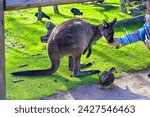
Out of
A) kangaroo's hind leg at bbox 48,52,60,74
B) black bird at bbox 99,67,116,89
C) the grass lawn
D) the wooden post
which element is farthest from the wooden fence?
kangaroo's hind leg at bbox 48,52,60,74

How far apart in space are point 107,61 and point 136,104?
10.0 ft

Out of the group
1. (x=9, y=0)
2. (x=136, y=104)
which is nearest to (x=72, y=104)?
(x=136, y=104)

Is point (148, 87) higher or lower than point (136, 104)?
lower

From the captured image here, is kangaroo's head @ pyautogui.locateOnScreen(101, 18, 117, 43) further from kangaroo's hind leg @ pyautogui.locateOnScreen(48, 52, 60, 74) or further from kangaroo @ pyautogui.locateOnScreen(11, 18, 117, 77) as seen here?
kangaroo's hind leg @ pyautogui.locateOnScreen(48, 52, 60, 74)

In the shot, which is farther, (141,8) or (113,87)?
(141,8)

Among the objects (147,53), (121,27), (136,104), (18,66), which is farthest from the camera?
(121,27)

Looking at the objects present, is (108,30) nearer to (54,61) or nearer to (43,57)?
(54,61)

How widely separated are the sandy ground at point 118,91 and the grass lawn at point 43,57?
136 mm

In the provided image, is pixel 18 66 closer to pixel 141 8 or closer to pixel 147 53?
pixel 147 53

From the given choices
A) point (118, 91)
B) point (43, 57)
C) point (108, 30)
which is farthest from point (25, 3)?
point (43, 57)

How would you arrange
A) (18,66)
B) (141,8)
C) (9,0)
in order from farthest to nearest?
1. (141,8)
2. (18,66)
3. (9,0)

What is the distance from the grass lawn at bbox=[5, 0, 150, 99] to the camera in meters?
5.35

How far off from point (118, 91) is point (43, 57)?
1.55m

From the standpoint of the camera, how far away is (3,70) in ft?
12.7
